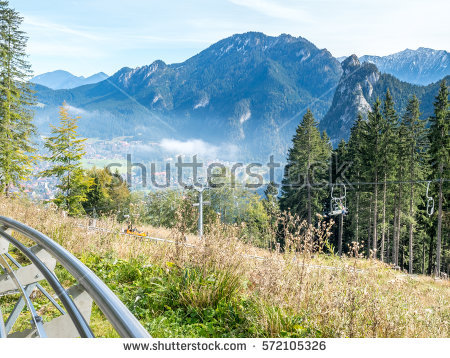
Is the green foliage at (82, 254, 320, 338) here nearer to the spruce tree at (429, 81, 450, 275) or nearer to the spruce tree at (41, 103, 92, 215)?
the spruce tree at (429, 81, 450, 275)

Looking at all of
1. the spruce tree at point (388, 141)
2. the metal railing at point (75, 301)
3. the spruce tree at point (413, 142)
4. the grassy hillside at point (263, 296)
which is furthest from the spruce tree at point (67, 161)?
the metal railing at point (75, 301)

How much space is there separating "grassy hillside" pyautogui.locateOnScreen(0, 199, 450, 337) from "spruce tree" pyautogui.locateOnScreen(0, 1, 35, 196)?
75.5 ft

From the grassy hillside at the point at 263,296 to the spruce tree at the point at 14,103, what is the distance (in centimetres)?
2302

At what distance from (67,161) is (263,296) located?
31.2m

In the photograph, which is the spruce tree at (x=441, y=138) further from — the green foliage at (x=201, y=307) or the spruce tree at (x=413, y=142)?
the green foliage at (x=201, y=307)

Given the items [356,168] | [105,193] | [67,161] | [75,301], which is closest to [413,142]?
[356,168]

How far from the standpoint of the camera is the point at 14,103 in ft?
85.1

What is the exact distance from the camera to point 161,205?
52438 millimetres

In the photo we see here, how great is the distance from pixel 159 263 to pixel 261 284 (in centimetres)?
188

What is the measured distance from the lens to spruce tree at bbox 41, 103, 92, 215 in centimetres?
3091

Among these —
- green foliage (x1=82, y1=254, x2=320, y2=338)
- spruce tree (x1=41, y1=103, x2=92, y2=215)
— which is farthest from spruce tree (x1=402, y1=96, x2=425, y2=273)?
green foliage (x1=82, y1=254, x2=320, y2=338)

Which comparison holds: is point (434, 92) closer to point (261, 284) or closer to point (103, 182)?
point (103, 182)

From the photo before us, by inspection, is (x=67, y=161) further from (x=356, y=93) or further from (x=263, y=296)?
(x=356, y=93)
